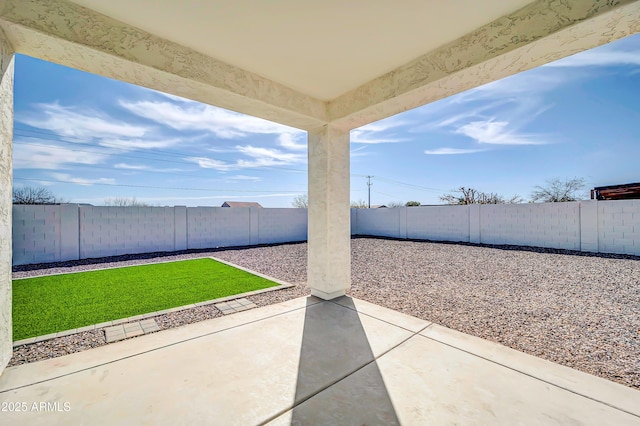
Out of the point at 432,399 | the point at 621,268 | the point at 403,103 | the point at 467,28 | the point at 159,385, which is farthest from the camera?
the point at 621,268

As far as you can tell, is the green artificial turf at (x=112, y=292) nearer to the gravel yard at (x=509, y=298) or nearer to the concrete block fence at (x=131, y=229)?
the gravel yard at (x=509, y=298)

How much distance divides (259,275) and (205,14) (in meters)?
4.15

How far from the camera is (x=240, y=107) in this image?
2695mm

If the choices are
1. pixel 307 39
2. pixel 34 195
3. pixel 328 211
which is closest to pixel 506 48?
pixel 307 39

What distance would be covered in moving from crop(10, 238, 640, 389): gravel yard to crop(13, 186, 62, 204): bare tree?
4597 mm

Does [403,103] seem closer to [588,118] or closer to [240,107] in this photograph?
[240,107]

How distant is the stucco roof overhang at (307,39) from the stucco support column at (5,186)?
19 centimetres

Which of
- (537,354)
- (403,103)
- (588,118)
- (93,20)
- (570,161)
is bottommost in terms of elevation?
(537,354)

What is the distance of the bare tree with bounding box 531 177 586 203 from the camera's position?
11.2 m

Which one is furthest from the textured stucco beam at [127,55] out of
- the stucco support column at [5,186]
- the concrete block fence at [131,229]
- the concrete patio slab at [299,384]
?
the concrete block fence at [131,229]

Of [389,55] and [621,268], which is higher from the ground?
[389,55]

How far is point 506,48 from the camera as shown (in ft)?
5.81

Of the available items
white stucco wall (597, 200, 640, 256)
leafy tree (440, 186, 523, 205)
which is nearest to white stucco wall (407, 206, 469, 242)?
white stucco wall (597, 200, 640, 256)

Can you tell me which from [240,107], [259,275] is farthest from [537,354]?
[259,275]
